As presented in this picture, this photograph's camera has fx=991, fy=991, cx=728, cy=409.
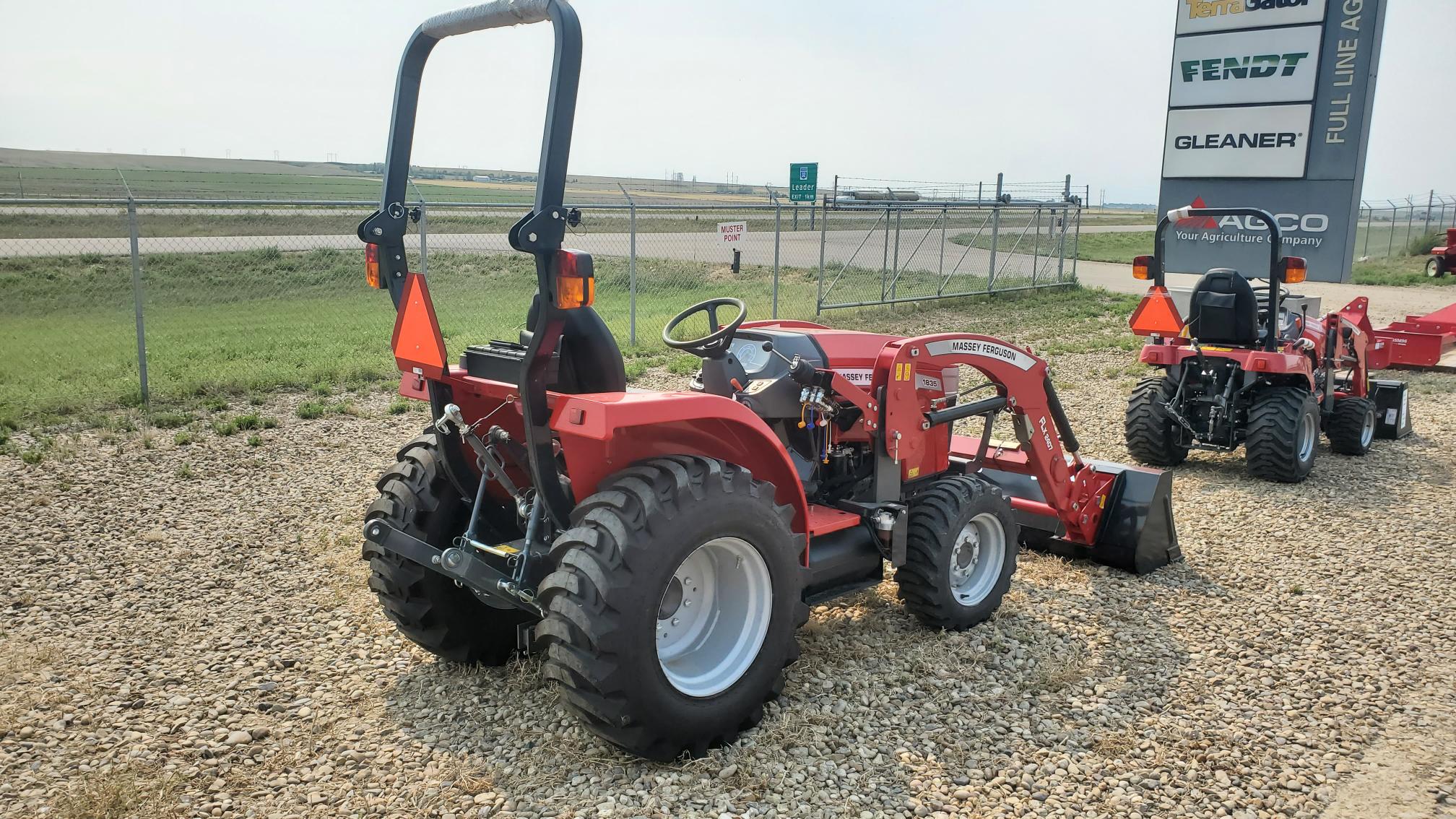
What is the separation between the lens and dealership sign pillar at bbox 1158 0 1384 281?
14.5 meters

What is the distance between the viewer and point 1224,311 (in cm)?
737

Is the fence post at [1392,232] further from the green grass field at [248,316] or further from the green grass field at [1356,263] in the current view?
the green grass field at [248,316]

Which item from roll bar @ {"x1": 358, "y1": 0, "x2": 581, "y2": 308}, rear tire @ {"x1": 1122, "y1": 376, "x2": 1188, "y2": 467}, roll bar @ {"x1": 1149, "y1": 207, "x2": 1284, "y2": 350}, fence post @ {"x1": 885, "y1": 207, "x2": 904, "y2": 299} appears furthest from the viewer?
fence post @ {"x1": 885, "y1": 207, "x2": 904, "y2": 299}

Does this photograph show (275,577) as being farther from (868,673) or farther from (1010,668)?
(1010,668)

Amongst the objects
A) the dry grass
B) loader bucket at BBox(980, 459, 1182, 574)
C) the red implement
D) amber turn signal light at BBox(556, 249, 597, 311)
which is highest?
amber turn signal light at BBox(556, 249, 597, 311)

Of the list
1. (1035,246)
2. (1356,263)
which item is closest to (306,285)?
(1035,246)

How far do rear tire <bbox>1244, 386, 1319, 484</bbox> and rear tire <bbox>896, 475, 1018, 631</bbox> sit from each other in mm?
3506

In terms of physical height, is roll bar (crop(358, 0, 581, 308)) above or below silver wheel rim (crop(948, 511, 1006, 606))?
above

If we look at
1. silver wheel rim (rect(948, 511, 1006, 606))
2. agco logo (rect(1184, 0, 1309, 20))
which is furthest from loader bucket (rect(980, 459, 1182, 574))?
agco logo (rect(1184, 0, 1309, 20))

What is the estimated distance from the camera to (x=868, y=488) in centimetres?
453

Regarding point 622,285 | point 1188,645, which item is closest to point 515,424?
point 1188,645

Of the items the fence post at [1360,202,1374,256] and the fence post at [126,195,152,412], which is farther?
the fence post at [1360,202,1374,256]

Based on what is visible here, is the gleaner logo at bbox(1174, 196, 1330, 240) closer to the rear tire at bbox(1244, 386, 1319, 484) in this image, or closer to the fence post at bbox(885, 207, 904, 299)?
the fence post at bbox(885, 207, 904, 299)

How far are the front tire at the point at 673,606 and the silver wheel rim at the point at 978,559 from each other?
128 centimetres
